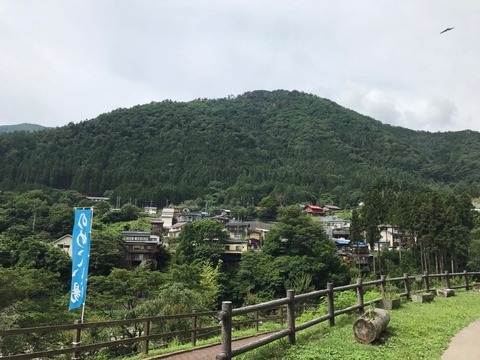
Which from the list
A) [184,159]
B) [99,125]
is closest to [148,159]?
[184,159]

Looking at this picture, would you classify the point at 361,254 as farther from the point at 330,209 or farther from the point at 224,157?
the point at 224,157

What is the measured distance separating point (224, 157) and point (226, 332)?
14196 cm

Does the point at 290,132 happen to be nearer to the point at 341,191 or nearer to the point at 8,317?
the point at 341,191

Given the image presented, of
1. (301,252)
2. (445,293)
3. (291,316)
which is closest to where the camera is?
(291,316)

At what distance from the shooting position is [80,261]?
8.44 metres

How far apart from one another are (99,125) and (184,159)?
120 feet

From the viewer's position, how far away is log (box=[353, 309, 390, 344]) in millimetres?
6402

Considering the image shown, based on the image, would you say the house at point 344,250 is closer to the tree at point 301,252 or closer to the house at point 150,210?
the tree at point 301,252

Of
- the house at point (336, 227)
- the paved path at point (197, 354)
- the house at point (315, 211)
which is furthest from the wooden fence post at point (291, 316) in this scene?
the house at point (315, 211)

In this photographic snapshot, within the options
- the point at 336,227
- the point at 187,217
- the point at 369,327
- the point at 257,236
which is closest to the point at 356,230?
the point at 257,236

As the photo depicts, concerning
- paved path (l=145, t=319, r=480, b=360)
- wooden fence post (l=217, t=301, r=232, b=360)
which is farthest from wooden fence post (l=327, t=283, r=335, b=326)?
wooden fence post (l=217, t=301, r=232, b=360)

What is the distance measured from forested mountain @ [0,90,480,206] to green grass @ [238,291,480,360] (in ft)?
309

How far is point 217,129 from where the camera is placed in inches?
6393

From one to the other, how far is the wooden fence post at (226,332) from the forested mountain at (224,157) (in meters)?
99.6
